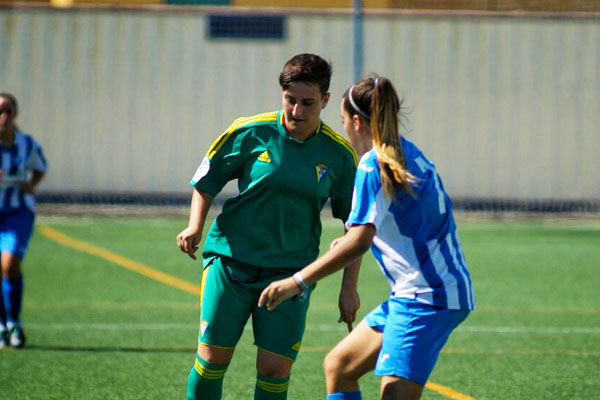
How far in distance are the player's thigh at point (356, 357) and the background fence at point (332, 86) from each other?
1711 cm

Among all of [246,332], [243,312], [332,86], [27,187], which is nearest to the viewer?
[243,312]

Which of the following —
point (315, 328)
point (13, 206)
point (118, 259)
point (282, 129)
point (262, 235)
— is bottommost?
point (118, 259)

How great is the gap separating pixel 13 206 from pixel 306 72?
436cm

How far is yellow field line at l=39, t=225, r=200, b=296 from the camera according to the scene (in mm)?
11953

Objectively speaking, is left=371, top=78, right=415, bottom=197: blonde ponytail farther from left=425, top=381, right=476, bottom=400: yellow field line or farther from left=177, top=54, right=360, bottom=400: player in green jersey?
left=425, top=381, right=476, bottom=400: yellow field line

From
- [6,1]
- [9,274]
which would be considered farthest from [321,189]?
[6,1]

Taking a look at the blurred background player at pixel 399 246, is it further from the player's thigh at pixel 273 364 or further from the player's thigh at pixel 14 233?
the player's thigh at pixel 14 233

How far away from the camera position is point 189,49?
2198 centimetres

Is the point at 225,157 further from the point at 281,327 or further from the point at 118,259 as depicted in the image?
the point at 118,259

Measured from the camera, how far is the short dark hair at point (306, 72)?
192 inches

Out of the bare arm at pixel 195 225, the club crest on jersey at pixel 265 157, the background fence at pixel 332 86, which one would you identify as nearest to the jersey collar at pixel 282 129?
the club crest on jersey at pixel 265 157

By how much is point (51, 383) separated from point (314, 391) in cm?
175

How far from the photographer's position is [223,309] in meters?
5.06

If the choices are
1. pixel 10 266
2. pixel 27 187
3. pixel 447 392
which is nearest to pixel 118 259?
pixel 27 187
